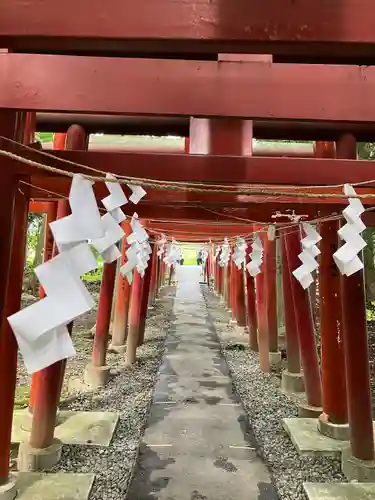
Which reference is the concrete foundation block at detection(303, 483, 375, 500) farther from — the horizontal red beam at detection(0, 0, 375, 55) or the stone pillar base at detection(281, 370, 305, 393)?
the horizontal red beam at detection(0, 0, 375, 55)

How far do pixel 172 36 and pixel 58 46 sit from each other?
55 centimetres

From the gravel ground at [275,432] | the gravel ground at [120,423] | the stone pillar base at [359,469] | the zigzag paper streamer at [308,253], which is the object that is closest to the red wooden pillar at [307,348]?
the gravel ground at [275,432]

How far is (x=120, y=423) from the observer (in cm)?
566

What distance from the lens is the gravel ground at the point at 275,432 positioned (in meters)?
4.29

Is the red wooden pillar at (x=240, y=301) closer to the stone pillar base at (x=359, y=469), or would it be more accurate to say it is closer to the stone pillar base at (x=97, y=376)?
the stone pillar base at (x=97, y=376)

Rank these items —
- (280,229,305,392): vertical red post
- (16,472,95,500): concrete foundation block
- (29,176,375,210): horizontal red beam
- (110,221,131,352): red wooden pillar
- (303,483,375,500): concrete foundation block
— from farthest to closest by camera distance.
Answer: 1. (110,221,131,352): red wooden pillar
2. (280,229,305,392): vertical red post
3. (29,176,375,210): horizontal red beam
4. (303,483,375,500): concrete foundation block
5. (16,472,95,500): concrete foundation block


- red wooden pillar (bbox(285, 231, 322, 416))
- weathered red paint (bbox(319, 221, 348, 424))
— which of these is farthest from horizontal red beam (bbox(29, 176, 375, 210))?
red wooden pillar (bbox(285, 231, 322, 416))

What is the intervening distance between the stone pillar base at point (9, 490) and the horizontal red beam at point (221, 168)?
240 centimetres

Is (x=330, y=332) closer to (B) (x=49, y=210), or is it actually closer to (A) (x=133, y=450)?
(A) (x=133, y=450)

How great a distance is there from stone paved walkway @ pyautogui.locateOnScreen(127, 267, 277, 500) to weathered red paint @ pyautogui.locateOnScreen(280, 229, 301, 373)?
1160mm

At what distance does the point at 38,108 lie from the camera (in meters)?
2.51

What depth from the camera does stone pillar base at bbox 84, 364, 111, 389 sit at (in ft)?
24.5

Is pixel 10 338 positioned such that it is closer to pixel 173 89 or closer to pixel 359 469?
pixel 173 89

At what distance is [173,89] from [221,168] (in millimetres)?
938
